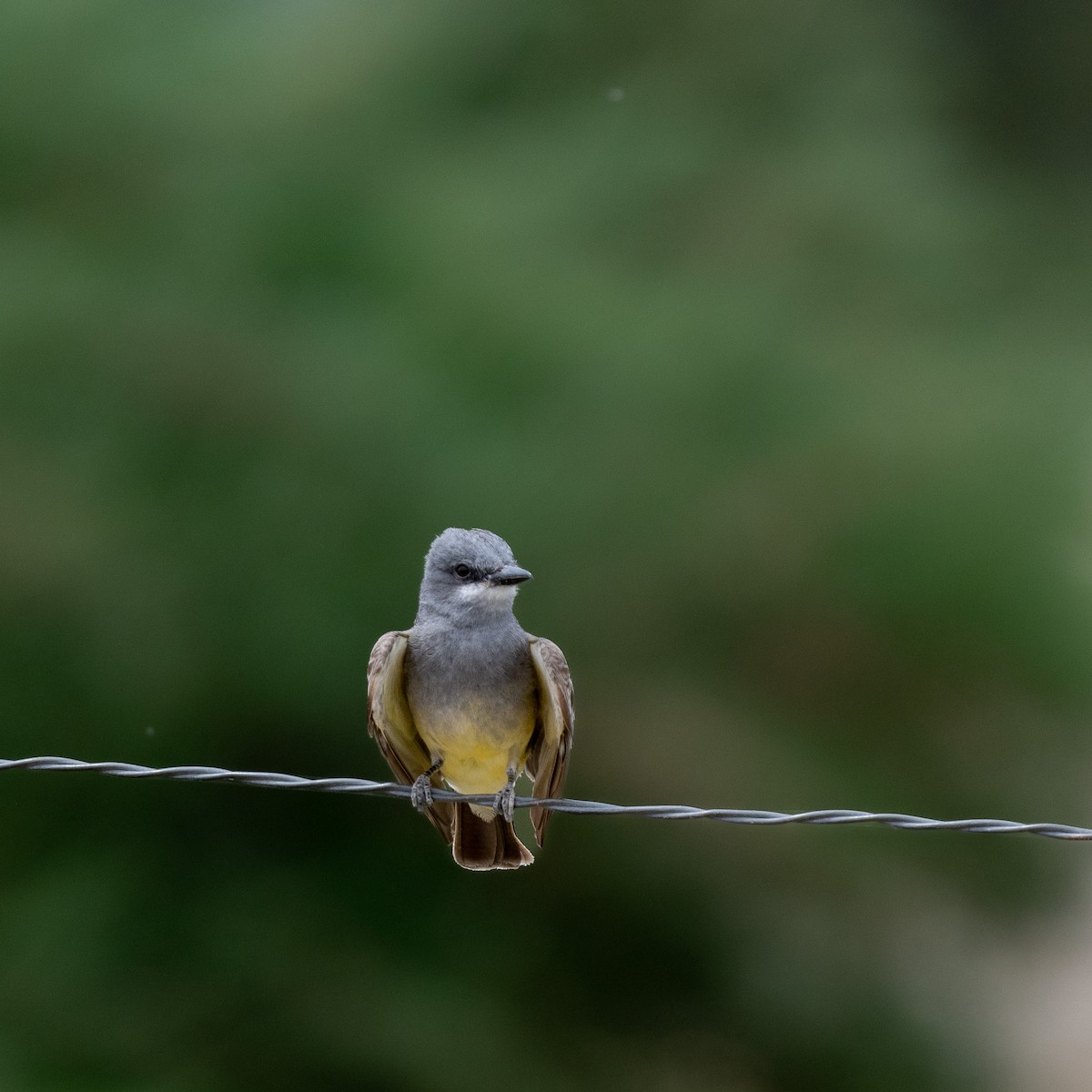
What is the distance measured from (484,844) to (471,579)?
2.44ft

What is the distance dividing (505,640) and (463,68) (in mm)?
4341

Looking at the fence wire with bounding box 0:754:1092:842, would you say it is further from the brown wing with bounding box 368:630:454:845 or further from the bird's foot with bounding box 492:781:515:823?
the brown wing with bounding box 368:630:454:845

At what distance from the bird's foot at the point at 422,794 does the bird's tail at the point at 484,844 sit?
18cm

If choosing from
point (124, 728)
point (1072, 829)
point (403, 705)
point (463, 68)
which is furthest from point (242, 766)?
point (1072, 829)

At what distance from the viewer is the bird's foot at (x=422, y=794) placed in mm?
3689

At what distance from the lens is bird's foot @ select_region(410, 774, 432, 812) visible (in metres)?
3.69

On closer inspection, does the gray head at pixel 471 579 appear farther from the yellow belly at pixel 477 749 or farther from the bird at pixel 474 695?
the yellow belly at pixel 477 749

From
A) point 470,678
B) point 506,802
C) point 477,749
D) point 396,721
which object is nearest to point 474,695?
point 470,678

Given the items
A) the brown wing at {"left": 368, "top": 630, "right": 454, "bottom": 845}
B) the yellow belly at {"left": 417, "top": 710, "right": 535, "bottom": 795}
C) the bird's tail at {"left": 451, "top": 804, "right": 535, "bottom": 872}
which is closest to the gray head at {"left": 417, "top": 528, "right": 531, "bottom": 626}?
the brown wing at {"left": 368, "top": 630, "right": 454, "bottom": 845}

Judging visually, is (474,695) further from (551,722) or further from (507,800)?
(507,800)

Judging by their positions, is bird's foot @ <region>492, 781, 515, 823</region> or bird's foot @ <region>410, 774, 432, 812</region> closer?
bird's foot @ <region>492, 781, 515, 823</region>

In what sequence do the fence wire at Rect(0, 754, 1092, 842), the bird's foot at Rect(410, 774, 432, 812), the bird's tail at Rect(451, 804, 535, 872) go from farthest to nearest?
the bird's tail at Rect(451, 804, 535, 872), the bird's foot at Rect(410, 774, 432, 812), the fence wire at Rect(0, 754, 1092, 842)

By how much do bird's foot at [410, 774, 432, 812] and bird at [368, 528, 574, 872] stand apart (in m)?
0.01

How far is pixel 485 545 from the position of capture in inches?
160
